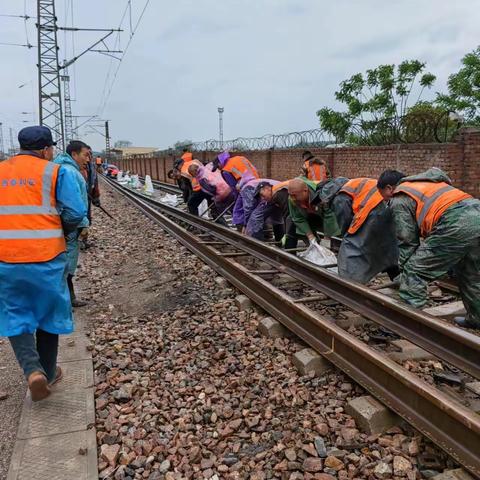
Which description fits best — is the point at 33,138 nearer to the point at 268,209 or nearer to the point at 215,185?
→ the point at 268,209

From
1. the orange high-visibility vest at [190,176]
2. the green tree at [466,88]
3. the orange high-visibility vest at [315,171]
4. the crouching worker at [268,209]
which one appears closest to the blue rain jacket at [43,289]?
the crouching worker at [268,209]

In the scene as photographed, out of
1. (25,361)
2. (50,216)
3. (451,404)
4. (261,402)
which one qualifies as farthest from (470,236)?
(25,361)

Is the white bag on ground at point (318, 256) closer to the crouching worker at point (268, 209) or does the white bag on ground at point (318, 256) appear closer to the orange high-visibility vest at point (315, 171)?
the crouching worker at point (268, 209)

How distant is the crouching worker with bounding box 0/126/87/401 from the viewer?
327cm

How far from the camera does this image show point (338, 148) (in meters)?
13.5

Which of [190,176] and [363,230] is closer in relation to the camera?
[363,230]

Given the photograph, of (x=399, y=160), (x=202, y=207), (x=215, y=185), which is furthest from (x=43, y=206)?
(x=399, y=160)

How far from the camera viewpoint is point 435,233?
4254mm

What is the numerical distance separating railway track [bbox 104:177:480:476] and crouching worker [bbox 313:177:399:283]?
0.36 meters

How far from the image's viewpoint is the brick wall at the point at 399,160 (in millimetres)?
9344

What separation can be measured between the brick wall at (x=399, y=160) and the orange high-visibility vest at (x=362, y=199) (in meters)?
5.23

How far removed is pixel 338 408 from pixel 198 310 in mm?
2315

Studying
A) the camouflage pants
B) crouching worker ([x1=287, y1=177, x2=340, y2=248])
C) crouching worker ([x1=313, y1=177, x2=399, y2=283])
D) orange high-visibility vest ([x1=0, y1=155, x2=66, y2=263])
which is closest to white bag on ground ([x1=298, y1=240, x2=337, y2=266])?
crouching worker ([x1=287, y1=177, x2=340, y2=248])

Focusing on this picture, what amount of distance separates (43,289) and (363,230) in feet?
10.6
